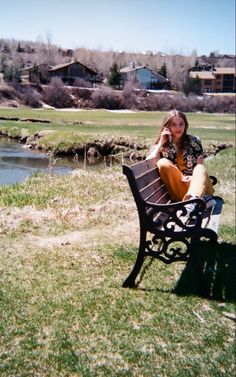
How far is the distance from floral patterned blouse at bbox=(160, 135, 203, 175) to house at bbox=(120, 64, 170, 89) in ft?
24.5

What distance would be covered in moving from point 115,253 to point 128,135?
16207 mm

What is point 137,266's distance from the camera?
4301 mm

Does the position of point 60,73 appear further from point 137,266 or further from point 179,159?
point 137,266

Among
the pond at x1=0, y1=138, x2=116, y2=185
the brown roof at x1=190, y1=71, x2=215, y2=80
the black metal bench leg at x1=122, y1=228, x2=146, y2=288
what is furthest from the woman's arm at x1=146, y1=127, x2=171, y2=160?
the brown roof at x1=190, y1=71, x2=215, y2=80

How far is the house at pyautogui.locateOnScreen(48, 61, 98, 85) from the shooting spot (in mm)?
8171

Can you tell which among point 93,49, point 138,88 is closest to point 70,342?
point 93,49

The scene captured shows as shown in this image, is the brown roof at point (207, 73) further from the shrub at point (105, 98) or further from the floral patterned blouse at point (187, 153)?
the floral patterned blouse at point (187, 153)

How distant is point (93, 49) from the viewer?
36.6ft

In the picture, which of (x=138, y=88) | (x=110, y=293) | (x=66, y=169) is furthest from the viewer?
(x=66, y=169)

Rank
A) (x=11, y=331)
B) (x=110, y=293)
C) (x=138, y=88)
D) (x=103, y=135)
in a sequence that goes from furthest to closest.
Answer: (x=103, y=135), (x=138, y=88), (x=110, y=293), (x=11, y=331)

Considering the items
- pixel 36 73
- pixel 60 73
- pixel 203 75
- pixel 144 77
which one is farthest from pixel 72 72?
pixel 203 75

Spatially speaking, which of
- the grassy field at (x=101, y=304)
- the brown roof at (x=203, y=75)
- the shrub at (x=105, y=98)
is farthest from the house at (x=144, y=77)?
the grassy field at (x=101, y=304)

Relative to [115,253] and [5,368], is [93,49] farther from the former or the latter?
[5,368]

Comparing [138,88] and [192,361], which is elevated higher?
[138,88]
